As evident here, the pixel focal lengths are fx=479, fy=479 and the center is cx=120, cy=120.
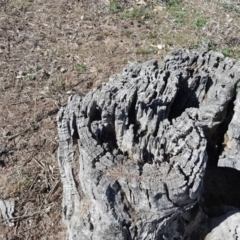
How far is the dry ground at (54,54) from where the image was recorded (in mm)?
4223

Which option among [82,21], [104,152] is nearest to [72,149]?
[104,152]

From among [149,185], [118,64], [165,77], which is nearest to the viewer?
[149,185]

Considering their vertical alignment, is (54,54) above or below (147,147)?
below

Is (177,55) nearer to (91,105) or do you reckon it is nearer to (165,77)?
(165,77)

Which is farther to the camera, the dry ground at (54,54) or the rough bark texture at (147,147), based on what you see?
the dry ground at (54,54)

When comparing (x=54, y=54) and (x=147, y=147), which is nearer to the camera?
(x=147, y=147)

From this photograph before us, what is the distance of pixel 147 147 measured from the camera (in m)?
3.07

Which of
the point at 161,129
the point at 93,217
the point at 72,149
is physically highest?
the point at 161,129

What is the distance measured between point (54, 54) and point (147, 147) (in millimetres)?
3282

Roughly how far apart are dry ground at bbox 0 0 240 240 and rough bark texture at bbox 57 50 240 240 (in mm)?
971

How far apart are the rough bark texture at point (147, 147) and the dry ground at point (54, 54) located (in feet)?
3.19

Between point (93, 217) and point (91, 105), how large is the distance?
0.72m

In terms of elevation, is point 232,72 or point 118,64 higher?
point 232,72

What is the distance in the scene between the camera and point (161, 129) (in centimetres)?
314
